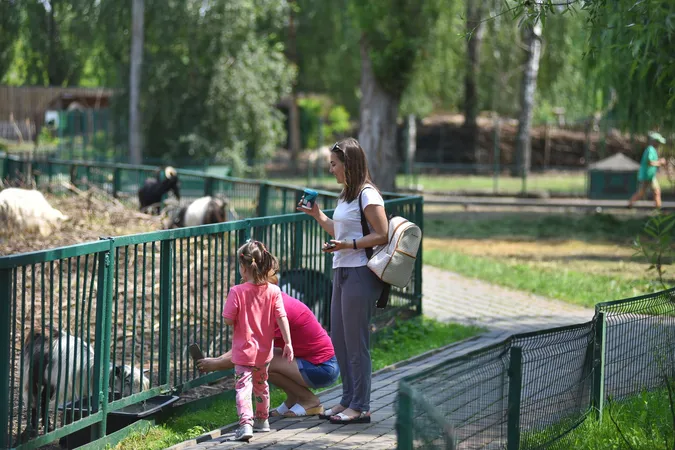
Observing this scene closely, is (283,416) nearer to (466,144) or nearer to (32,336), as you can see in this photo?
(32,336)

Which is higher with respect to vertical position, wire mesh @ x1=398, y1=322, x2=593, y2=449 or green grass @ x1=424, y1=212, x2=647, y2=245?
wire mesh @ x1=398, y1=322, x2=593, y2=449

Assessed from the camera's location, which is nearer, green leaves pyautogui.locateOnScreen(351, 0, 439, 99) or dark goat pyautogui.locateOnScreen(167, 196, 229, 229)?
dark goat pyautogui.locateOnScreen(167, 196, 229, 229)

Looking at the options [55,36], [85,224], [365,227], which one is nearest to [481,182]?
[55,36]

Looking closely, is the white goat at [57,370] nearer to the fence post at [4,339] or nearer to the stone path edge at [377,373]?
the fence post at [4,339]

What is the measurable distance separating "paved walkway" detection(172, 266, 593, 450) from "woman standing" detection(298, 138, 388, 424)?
0.79 ft

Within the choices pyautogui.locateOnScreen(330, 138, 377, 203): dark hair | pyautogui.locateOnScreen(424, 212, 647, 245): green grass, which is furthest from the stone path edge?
pyautogui.locateOnScreen(424, 212, 647, 245): green grass

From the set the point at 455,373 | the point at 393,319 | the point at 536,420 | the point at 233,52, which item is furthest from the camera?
the point at 233,52

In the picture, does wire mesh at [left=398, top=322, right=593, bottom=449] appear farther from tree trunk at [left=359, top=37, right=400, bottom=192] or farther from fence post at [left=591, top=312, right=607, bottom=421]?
tree trunk at [left=359, top=37, right=400, bottom=192]

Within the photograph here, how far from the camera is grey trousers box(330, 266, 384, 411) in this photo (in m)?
6.16

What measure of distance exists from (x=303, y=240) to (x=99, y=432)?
9.48 feet

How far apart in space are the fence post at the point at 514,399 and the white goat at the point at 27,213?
30.3 ft

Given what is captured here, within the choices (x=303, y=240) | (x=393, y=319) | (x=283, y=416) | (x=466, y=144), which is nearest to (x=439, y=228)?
(x=393, y=319)

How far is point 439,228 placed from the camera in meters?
21.3

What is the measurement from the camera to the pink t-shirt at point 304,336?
6434 millimetres
